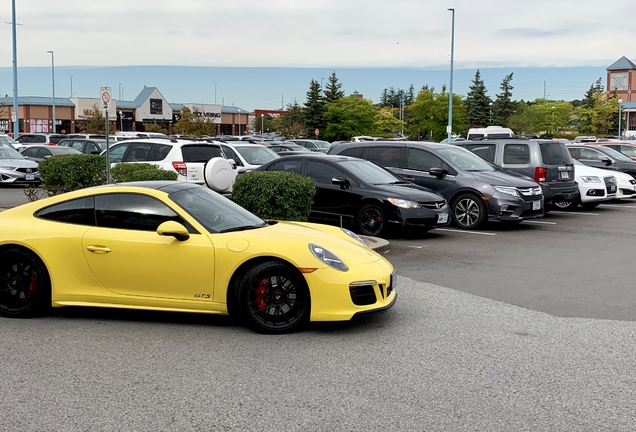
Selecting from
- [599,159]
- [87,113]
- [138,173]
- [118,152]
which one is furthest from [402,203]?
[87,113]

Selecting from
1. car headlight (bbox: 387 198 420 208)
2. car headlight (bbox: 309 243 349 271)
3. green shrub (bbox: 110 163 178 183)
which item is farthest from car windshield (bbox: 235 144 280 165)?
car headlight (bbox: 309 243 349 271)

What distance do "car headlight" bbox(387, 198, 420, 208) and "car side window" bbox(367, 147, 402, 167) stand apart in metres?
2.99

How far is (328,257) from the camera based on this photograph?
6480 mm

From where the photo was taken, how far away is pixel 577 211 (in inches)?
742

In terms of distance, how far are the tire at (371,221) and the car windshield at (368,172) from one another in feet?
1.84

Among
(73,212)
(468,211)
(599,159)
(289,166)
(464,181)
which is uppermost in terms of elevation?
(599,159)

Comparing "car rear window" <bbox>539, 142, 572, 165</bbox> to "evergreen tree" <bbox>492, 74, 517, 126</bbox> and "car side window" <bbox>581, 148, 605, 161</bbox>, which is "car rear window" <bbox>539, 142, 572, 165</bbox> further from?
"evergreen tree" <bbox>492, 74, 517, 126</bbox>

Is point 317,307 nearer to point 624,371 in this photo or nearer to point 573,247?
point 624,371

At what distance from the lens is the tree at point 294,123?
253 feet

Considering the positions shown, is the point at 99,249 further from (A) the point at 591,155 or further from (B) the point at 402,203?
(A) the point at 591,155

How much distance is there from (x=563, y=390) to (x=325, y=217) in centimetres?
852

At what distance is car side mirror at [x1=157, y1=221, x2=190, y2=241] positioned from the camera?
21.1 ft

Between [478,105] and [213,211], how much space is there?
3444 inches

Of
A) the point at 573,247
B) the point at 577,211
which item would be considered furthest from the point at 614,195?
the point at 573,247
